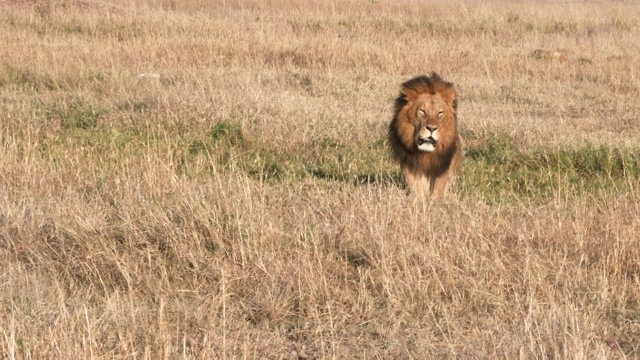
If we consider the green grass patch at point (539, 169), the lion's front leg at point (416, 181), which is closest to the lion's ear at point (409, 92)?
the lion's front leg at point (416, 181)

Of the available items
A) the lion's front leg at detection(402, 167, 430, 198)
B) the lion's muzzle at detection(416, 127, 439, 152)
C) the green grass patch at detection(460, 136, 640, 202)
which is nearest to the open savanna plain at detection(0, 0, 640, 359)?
the green grass patch at detection(460, 136, 640, 202)

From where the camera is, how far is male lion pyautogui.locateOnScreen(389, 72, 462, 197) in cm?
621

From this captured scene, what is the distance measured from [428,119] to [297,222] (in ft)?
4.87

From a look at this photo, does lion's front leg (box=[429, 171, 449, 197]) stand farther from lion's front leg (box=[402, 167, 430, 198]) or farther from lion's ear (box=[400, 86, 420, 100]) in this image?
lion's ear (box=[400, 86, 420, 100])

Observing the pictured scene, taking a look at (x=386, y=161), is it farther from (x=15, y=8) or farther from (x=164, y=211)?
(x=15, y=8)

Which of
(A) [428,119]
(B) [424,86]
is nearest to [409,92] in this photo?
(B) [424,86]

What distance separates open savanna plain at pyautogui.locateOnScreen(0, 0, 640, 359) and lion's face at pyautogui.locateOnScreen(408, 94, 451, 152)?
0.43 m

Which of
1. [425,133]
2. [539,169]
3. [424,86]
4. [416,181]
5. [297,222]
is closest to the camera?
[297,222]

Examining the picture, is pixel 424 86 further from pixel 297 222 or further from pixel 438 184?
pixel 297 222

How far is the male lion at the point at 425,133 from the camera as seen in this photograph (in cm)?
621

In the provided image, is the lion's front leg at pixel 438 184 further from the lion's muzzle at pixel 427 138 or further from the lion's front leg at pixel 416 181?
the lion's muzzle at pixel 427 138

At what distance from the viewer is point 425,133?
6.14 metres

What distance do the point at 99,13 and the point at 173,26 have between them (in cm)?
241

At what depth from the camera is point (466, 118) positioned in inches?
411
